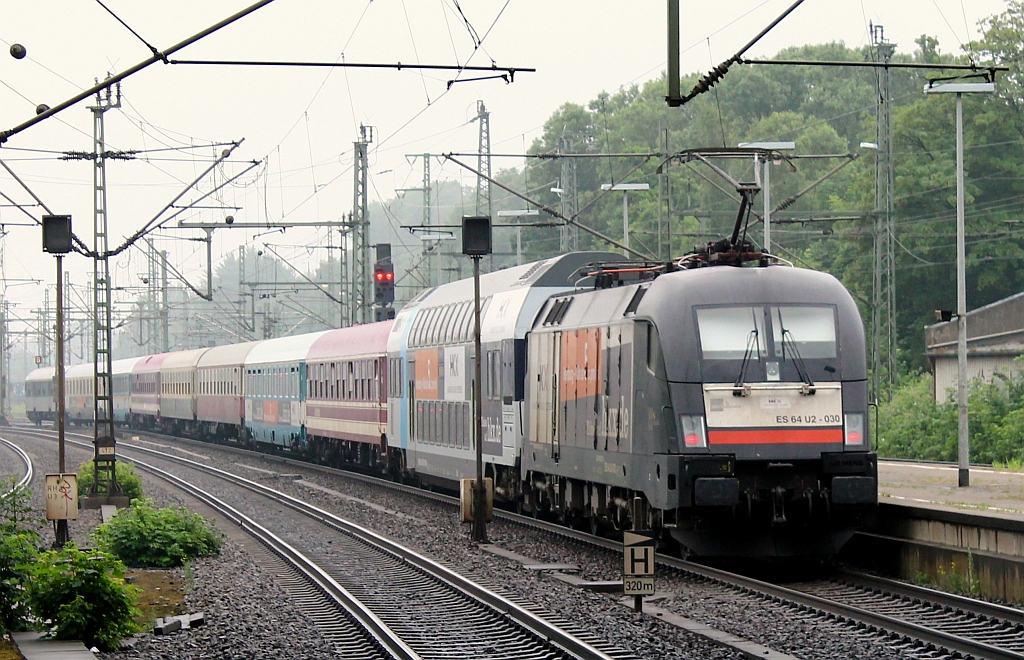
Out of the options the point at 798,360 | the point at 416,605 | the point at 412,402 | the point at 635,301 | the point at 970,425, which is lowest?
the point at 416,605

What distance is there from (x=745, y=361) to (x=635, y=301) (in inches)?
73.7

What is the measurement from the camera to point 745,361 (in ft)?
52.0

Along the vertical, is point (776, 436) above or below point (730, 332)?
below

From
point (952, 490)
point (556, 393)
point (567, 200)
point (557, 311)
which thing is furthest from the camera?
point (567, 200)

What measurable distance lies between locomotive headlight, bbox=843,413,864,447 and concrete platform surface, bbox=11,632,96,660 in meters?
8.24

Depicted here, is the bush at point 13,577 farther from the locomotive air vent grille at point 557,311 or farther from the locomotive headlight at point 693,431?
the locomotive air vent grille at point 557,311

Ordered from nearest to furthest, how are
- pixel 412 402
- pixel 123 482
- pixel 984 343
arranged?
pixel 123 482, pixel 412 402, pixel 984 343

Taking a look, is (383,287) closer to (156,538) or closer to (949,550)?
(156,538)

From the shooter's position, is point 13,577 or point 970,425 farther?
point 970,425

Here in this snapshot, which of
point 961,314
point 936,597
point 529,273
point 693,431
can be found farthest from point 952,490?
point 936,597

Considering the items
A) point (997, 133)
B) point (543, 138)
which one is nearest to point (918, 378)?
point (997, 133)

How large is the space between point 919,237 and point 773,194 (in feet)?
110

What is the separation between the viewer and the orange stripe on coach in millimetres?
15602

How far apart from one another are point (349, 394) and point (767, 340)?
75.0ft
